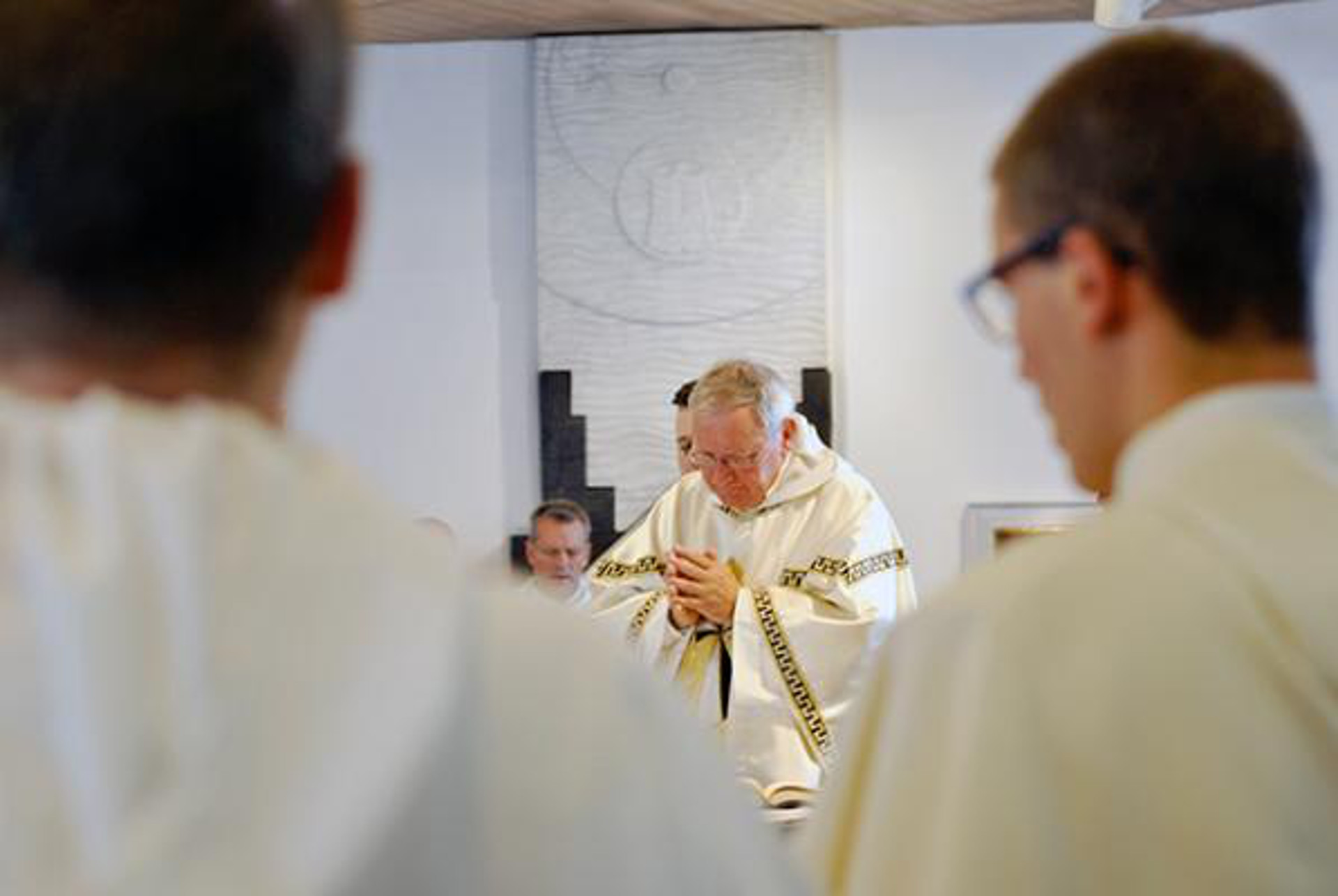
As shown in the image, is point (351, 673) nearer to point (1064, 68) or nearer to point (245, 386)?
point (245, 386)

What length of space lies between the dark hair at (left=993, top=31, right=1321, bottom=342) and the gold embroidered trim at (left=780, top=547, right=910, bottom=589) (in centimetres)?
355

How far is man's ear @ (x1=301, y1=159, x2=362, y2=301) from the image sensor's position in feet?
3.19

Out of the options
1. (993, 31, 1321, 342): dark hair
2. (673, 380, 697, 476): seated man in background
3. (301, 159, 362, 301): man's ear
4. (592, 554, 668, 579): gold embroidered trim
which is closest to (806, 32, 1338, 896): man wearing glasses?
(993, 31, 1321, 342): dark hair

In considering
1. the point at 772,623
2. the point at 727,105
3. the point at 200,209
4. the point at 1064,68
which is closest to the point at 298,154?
the point at 200,209

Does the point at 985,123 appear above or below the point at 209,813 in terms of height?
above

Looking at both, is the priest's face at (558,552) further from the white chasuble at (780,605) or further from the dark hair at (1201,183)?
the dark hair at (1201,183)

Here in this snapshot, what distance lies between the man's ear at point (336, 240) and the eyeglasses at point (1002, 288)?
2.19 ft

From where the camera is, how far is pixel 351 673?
2.81 feet

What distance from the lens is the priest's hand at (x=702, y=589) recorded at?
195 inches

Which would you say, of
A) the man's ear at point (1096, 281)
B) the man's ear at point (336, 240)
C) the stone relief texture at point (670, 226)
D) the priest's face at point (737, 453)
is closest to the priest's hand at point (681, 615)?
the priest's face at point (737, 453)

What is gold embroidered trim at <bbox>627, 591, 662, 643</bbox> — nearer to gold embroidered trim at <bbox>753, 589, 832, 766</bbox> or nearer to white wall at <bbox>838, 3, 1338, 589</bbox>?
gold embroidered trim at <bbox>753, 589, 832, 766</bbox>

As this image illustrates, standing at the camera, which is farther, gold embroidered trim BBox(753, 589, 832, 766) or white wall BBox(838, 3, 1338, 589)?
white wall BBox(838, 3, 1338, 589)

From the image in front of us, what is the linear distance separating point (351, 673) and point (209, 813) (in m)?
0.08

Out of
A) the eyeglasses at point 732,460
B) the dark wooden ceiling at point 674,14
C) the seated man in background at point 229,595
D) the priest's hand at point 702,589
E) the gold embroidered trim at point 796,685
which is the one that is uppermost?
the dark wooden ceiling at point 674,14
